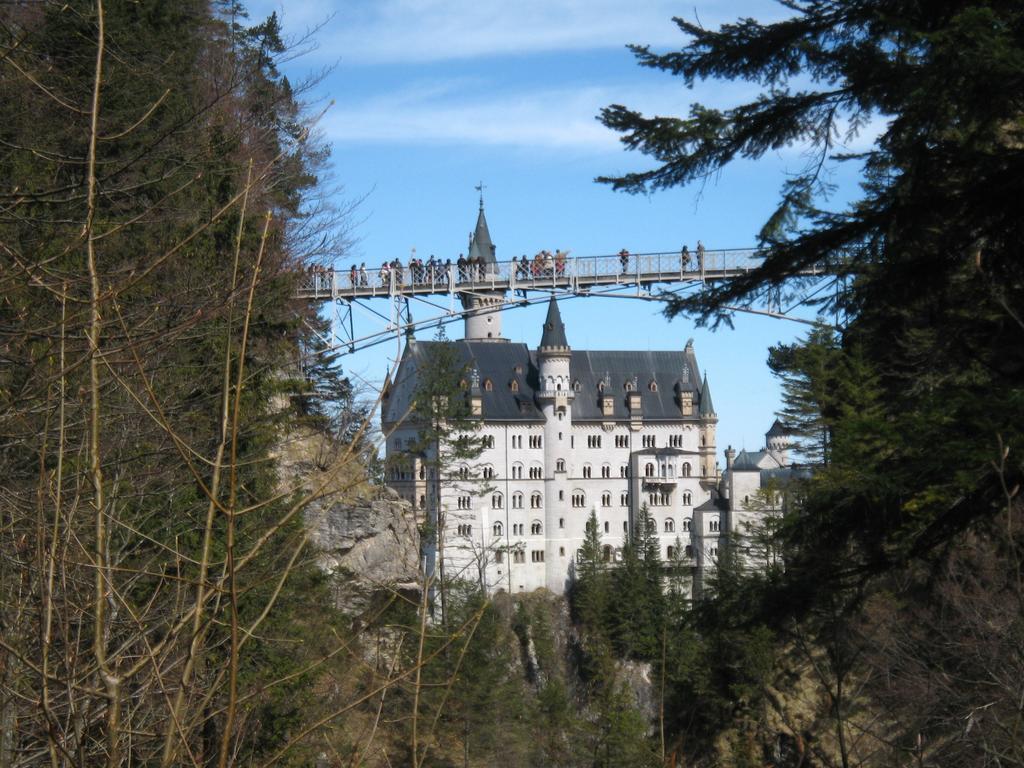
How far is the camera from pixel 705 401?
3615 inches

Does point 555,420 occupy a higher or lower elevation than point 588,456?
higher

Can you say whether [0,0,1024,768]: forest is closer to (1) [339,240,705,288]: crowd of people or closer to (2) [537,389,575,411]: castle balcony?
(1) [339,240,705,288]: crowd of people

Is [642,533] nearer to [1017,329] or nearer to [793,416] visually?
[793,416]

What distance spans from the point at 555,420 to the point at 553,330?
A: 6198 mm

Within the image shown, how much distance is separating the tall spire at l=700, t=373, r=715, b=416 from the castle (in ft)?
0.24

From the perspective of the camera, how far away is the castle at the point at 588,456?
83438mm

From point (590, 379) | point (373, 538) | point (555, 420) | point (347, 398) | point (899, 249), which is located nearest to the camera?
point (899, 249)

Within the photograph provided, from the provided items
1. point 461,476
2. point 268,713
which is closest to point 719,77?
point 268,713

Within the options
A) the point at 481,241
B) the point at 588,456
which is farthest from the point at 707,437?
the point at 481,241

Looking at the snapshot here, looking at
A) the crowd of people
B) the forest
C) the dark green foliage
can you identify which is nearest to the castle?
the crowd of people

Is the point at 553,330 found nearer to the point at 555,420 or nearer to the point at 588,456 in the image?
the point at 555,420

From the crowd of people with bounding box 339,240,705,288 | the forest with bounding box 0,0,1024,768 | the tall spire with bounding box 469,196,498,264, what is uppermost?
the tall spire with bounding box 469,196,498,264

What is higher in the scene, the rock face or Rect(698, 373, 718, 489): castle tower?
Rect(698, 373, 718, 489): castle tower

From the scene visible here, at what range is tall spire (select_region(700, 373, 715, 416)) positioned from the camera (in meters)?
91.3
